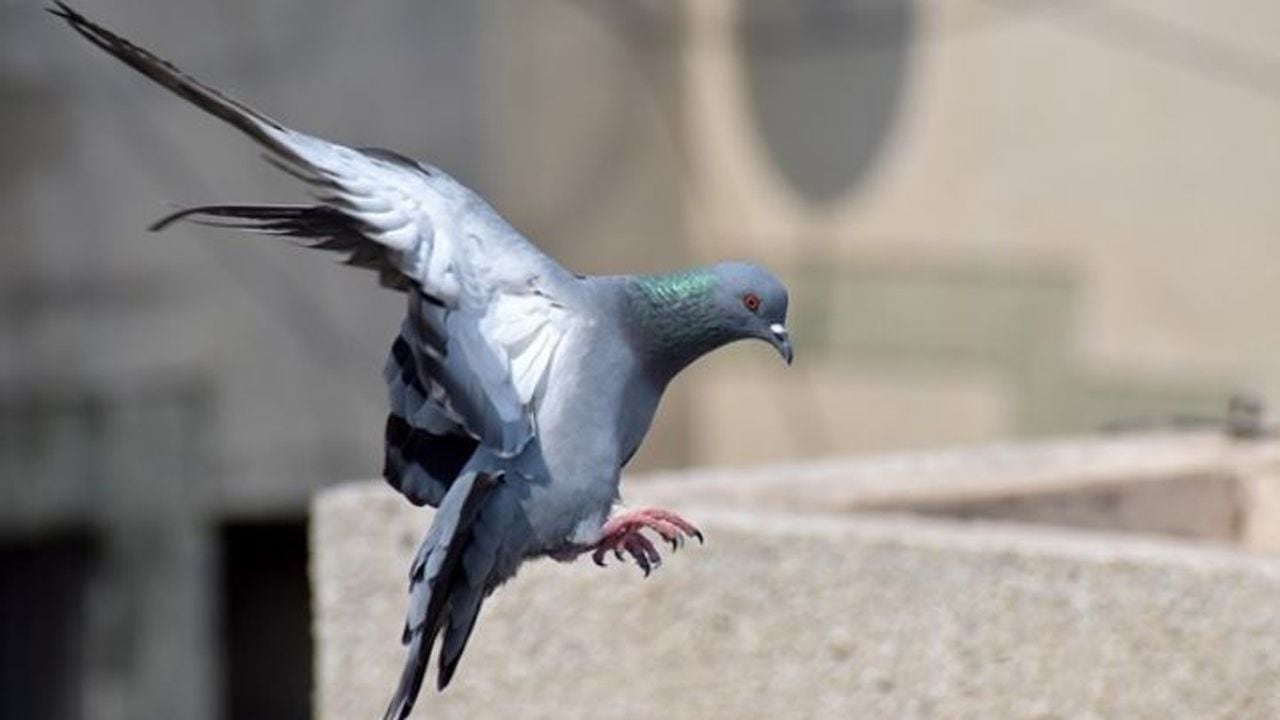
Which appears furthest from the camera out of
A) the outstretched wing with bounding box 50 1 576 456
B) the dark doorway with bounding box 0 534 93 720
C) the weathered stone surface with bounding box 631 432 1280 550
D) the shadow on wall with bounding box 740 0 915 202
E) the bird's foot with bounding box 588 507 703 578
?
the dark doorway with bounding box 0 534 93 720

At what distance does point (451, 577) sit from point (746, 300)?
0.46 metres

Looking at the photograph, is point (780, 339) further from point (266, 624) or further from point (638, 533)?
point (266, 624)

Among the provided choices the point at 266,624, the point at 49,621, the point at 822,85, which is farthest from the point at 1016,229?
the point at 49,621

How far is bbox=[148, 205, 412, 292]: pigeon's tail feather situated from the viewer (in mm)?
3422

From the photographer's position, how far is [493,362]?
3.47 m

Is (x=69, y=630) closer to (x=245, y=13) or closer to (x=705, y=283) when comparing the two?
(x=245, y=13)

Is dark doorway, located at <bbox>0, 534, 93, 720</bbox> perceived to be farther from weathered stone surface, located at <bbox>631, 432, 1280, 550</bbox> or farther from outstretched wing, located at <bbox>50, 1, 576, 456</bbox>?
outstretched wing, located at <bbox>50, 1, 576, 456</bbox>

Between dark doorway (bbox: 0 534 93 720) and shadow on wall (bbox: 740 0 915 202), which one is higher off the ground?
shadow on wall (bbox: 740 0 915 202)

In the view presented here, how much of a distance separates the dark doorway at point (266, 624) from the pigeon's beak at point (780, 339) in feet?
20.2

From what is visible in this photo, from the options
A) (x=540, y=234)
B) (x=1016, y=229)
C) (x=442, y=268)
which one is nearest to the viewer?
(x=442, y=268)

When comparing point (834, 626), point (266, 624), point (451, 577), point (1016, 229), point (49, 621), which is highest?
point (451, 577)

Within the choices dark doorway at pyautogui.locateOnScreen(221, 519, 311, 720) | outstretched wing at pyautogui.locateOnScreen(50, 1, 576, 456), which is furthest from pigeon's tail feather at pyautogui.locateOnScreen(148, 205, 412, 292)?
dark doorway at pyautogui.locateOnScreen(221, 519, 311, 720)

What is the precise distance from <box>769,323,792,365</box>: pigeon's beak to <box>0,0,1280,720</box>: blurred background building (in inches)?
200

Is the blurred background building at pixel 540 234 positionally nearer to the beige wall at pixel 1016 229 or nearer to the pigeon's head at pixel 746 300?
the beige wall at pixel 1016 229
